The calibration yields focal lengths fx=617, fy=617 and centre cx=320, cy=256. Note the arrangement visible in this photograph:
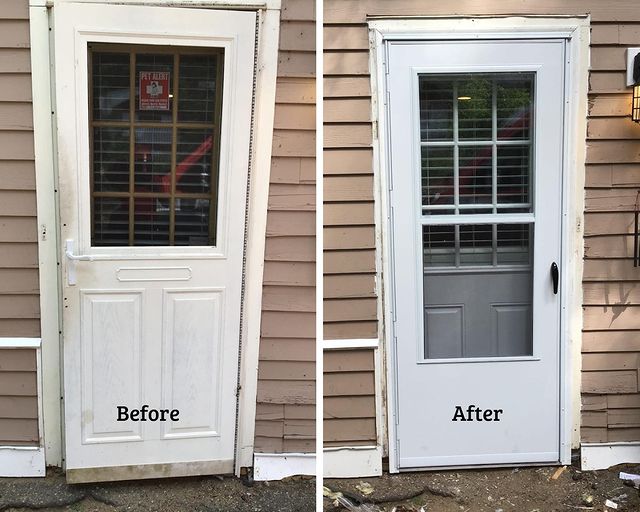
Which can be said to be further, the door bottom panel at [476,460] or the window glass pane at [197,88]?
the door bottom panel at [476,460]

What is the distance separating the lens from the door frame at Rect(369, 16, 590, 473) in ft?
5.77

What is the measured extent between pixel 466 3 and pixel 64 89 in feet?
3.76

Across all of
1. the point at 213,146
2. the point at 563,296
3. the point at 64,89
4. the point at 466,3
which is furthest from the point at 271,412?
the point at 466,3

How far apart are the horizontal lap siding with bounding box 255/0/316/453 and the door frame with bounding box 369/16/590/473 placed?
20 centimetres

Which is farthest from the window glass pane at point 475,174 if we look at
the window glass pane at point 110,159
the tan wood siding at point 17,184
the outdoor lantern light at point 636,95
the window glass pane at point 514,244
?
the tan wood siding at point 17,184

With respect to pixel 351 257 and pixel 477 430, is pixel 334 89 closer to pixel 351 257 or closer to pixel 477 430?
pixel 351 257

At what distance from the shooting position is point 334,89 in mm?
1774

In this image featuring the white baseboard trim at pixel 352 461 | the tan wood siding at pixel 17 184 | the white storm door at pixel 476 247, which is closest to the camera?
the tan wood siding at pixel 17 184

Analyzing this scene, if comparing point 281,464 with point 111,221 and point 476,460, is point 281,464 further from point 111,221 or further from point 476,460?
point 111,221

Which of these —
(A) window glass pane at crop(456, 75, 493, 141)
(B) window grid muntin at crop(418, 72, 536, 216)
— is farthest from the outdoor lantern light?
(A) window glass pane at crop(456, 75, 493, 141)

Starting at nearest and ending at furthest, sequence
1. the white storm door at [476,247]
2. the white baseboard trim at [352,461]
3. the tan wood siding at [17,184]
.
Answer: the tan wood siding at [17,184] < the white storm door at [476,247] < the white baseboard trim at [352,461]

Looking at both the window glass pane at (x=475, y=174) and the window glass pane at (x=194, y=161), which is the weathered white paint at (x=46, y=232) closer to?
the window glass pane at (x=194, y=161)

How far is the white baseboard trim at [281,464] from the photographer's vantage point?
192cm

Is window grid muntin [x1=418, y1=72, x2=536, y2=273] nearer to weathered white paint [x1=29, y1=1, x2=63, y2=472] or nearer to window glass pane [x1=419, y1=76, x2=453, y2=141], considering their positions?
window glass pane [x1=419, y1=76, x2=453, y2=141]
